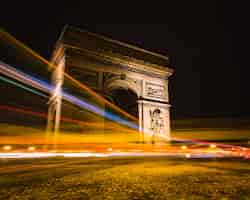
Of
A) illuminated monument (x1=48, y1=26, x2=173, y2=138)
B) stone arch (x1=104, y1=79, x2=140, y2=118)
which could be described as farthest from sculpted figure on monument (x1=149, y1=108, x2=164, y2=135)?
stone arch (x1=104, y1=79, x2=140, y2=118)

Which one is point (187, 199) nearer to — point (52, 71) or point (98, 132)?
point (98, 132)

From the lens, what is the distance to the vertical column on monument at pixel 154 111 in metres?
14.0

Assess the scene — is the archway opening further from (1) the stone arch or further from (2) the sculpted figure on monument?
(2) the sculpted figure on monument

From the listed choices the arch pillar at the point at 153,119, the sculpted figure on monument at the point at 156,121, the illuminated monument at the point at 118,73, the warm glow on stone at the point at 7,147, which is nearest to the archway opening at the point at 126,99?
the illuminated monument at the point at 118,73

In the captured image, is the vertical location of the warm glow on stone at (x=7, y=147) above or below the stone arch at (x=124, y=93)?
Answer: below

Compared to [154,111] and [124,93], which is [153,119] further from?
[124,93]

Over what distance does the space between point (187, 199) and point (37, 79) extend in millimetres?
16543

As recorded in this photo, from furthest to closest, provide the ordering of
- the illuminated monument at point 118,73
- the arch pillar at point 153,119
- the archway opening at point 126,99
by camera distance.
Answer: the archway opening at point 126,99, the arch pillar at point 153,119, the illuminated monument at point 118,73

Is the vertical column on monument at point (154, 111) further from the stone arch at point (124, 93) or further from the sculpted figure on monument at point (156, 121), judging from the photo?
the stone arch at point (124, 93)

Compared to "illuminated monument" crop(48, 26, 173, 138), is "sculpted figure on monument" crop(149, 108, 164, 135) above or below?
below

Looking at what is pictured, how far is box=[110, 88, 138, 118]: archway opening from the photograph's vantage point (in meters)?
14.3

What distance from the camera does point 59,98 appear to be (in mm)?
11938

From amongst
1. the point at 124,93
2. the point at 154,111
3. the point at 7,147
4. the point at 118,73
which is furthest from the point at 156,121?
the point at 7,147

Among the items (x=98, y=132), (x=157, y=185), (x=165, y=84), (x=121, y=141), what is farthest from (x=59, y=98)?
(x=157, y=185)
